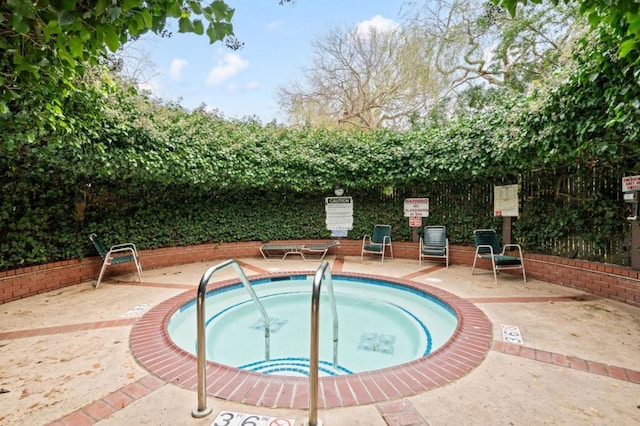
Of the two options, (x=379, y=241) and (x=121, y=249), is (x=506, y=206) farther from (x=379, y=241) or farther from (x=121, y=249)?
(x=121, y=249)

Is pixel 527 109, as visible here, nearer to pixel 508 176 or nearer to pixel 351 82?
pixel 508 176

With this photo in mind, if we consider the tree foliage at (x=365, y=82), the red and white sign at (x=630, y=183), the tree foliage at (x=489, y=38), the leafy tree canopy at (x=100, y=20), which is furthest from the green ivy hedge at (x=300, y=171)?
the tree foliage at (x=489, y=38)

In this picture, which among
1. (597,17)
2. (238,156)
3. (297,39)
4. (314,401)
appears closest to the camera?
(314,401)

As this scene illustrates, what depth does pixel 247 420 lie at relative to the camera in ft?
5.97

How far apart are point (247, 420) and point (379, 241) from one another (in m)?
6.01

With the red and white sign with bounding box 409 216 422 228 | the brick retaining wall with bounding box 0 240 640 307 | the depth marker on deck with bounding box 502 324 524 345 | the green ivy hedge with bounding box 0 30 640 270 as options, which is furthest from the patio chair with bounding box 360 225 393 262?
the depth marker on deck with bounding box 502 324 524 345

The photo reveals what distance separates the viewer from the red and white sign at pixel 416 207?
7406 mm

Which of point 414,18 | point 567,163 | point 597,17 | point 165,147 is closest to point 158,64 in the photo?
point 165,147

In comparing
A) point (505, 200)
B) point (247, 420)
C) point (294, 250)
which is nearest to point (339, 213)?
point (294, 250)

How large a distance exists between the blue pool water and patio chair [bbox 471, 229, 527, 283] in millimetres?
1709

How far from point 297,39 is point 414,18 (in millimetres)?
4519

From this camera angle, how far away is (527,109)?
4.40m

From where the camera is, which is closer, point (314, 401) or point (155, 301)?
point (314, 401)

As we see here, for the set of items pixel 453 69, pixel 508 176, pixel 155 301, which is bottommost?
pixel 155 301
